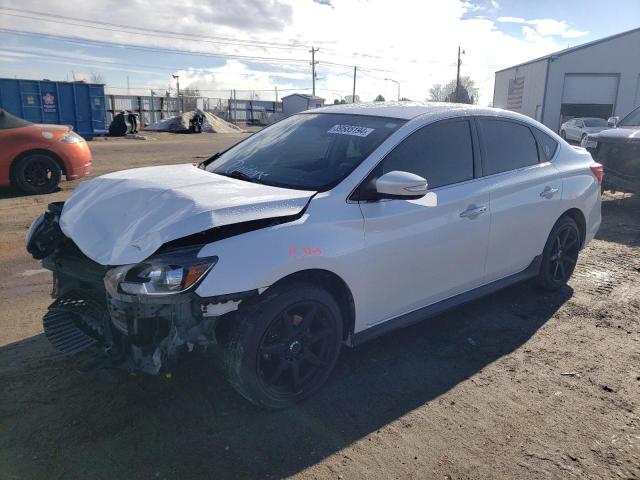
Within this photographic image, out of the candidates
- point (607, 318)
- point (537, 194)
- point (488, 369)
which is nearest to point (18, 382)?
point (488, 369)

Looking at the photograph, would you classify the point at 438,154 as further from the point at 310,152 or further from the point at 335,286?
the point at 335,286

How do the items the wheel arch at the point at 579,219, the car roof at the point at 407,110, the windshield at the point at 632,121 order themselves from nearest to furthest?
the car roof at the point at 407,110
the wheel arch at the point at 579,219
the windshield at the point at 632,121

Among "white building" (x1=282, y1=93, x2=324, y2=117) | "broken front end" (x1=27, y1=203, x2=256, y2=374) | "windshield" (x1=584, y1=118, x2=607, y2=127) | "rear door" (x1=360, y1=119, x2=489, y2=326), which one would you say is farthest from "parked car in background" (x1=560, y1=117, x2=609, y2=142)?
"white building" (x1=282, y1=93, x2=324, y2=117)

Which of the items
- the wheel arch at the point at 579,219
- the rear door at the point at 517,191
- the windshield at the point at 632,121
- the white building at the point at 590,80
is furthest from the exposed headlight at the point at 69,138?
the white building at the point at 590,80

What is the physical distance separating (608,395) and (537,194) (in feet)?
5.80

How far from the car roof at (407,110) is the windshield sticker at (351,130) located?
0.75 feet

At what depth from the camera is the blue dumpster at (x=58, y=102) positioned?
837 inches

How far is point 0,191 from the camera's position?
9516 millimetres

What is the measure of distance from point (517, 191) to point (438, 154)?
2.99 feet


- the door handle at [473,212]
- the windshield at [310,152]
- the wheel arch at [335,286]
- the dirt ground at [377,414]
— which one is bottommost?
the dirt ground at [377,414]

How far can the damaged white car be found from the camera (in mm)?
2676

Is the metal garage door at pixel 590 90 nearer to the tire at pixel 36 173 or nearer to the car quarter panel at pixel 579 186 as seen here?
the car quarter panel at pixel 579 186

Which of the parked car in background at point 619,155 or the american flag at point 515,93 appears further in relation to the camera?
the american flag at point 515,93

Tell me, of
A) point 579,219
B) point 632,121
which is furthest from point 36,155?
point 632,121
